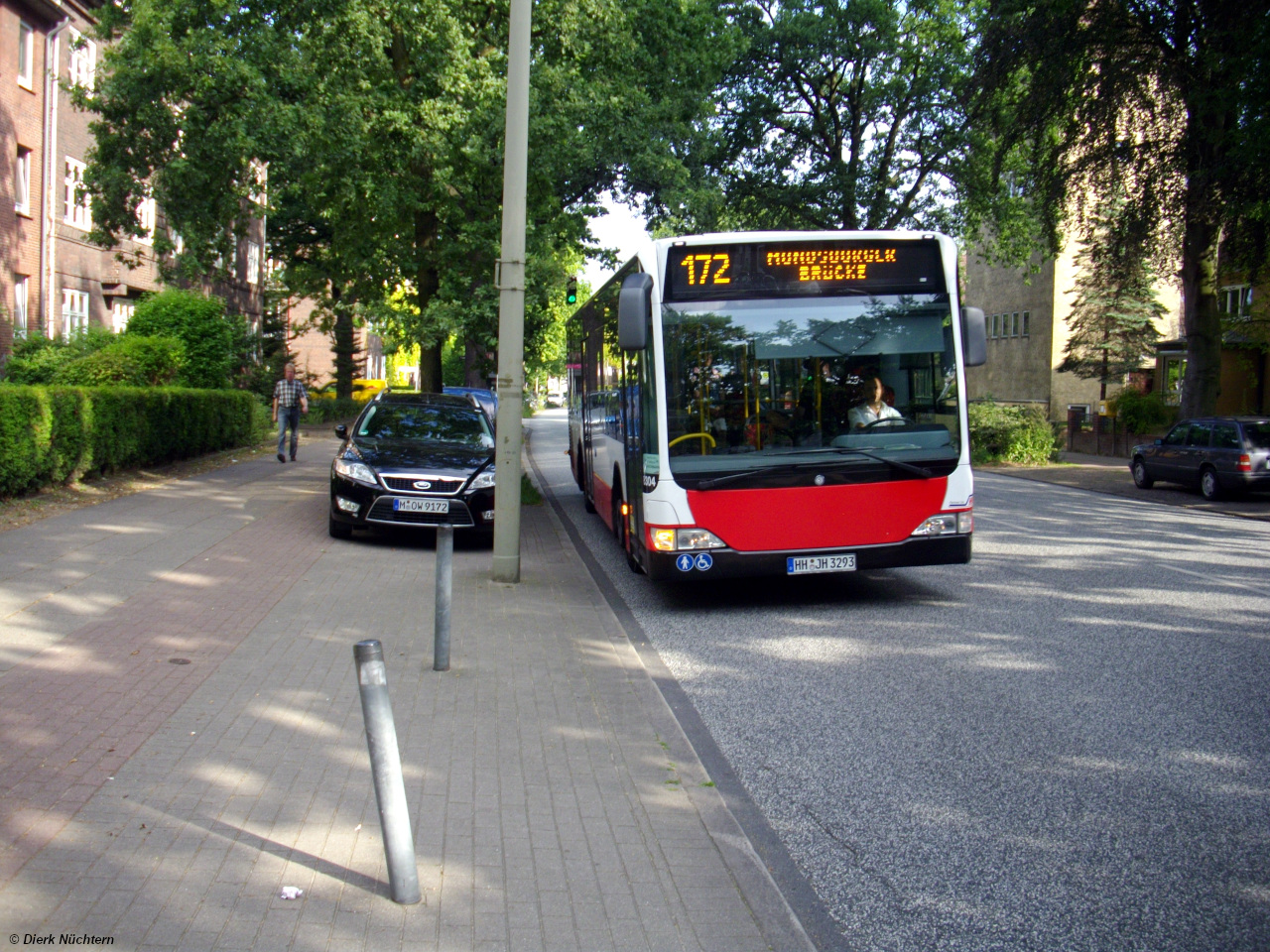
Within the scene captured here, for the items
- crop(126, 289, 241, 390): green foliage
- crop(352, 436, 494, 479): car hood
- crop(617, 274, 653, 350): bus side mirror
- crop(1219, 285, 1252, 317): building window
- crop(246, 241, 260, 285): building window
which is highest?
crop(246, 241, 260, 285): building window

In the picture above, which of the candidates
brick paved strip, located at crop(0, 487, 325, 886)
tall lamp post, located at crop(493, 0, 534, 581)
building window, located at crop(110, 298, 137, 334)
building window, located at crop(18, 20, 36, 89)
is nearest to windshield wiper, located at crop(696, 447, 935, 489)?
tall lamp post, located at crop(493, 0, 534, 581)

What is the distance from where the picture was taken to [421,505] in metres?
12.5

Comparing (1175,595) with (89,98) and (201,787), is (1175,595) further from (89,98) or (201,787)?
(89,98)

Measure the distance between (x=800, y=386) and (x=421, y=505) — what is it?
5.01 m

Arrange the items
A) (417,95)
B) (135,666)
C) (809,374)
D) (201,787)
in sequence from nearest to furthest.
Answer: (201,787) < (135,666) < (809,374) < (417,95)

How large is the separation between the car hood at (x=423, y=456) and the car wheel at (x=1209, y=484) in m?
14.5

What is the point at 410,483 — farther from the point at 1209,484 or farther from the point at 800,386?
the point at 1209,484

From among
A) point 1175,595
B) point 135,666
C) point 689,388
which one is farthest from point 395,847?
point 1175,595

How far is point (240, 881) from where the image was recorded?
3.85 metres

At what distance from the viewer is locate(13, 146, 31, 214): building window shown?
26.2 metres

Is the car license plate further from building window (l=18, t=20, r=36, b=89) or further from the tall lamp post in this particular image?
building window (l=18, t=20, r=36, b=89)

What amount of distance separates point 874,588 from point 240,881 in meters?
7.52

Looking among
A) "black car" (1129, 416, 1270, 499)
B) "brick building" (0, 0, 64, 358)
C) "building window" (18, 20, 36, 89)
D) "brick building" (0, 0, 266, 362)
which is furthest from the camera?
"building window" (18, 20, 36, 89)

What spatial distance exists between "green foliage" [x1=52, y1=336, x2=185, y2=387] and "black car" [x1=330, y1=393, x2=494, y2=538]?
29.2 feet
